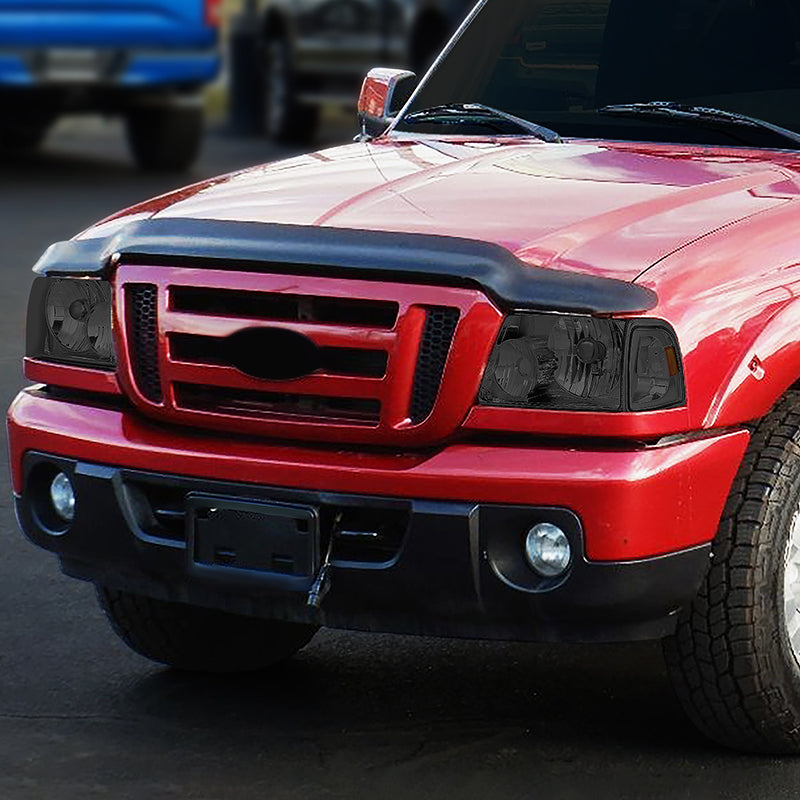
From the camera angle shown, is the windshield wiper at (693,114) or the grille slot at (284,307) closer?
the grille slot at (284,307)

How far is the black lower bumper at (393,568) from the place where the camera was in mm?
4387

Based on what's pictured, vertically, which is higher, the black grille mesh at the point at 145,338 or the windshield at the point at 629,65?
the windshield at the point at 629,65

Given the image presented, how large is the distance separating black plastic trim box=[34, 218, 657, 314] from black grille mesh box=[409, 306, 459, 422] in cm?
6

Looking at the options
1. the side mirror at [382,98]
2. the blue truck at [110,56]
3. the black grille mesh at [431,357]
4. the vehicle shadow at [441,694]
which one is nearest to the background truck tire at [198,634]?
the vehicle shadow at [441,694]

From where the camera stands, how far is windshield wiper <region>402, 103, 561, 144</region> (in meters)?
5.66

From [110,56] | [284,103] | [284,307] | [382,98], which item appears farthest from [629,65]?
[284,103]

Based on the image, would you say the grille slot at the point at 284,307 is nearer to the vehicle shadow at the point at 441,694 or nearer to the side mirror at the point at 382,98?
the vehicle shadow at the point at 441,694

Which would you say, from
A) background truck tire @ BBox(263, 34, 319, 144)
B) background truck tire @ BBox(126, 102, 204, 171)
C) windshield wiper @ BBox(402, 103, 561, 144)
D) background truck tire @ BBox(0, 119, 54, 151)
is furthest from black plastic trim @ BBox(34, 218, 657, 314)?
background truck tire @ BBox(263, 34, 319, 144)

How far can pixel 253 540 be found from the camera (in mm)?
4539

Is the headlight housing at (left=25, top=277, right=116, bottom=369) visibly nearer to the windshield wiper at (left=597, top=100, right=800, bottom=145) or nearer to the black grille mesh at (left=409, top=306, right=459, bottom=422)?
the black grille mesh at (left=409, top=306, right=459, bottom=422)

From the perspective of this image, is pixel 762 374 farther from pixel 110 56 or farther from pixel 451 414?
pixel 110 56

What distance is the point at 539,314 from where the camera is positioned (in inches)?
174

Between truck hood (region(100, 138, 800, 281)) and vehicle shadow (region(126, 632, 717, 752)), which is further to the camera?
vehicle shadow (region(126, 632, 717, 752))

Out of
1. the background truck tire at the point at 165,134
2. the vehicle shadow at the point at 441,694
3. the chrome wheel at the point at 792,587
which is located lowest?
the background truck tire at the point at 165,134
